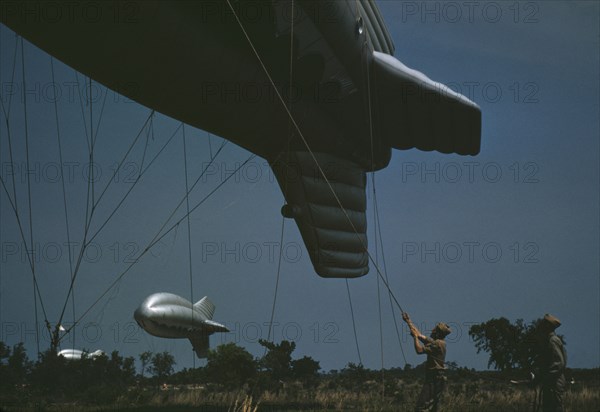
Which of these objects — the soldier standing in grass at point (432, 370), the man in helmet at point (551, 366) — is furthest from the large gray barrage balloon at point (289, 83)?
the man in helmet at point (551, 366)

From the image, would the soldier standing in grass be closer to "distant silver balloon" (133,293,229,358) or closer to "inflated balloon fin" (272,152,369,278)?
"inflated balloon fin" (272,152,369,278)

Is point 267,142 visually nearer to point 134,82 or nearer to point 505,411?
point 134,82

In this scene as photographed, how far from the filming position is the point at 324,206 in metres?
18.1

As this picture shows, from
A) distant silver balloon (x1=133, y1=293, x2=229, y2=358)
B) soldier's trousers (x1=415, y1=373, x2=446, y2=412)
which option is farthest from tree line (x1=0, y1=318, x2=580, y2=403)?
soldier's trousers (x1=415, y1=373, x2=446, y2=412)

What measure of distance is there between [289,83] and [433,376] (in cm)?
784

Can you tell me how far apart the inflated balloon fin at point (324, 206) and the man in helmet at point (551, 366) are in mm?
7551

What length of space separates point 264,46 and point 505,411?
863 cm

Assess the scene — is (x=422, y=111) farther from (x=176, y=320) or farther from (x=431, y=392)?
(x=431, y=392)

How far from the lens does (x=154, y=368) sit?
60.6 m

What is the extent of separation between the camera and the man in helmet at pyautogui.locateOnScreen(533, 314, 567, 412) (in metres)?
9.33

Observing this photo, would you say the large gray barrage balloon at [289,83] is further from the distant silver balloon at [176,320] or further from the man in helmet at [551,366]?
the man in helmet at [551,366]

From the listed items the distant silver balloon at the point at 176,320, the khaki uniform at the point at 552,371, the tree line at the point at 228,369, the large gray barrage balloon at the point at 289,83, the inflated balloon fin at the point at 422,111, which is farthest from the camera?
the tree line at the point at 228,369

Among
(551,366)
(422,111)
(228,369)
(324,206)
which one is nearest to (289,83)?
(422,111)

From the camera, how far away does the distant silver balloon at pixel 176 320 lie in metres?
18.3
